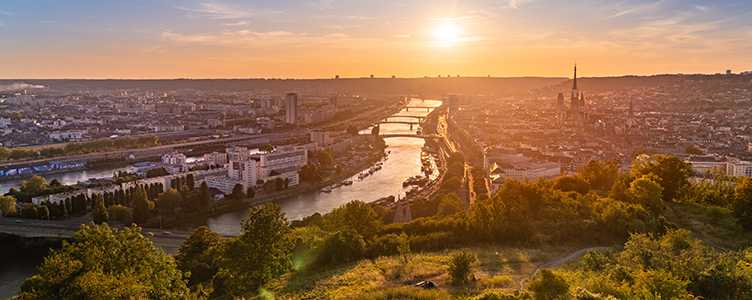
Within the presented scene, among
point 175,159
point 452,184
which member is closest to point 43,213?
Result: point 175,159

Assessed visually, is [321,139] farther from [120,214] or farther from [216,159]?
[120,214]

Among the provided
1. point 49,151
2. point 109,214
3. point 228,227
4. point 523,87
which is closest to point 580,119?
point 228,227

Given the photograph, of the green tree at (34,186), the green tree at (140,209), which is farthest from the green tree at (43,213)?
the green tree at (140,209)

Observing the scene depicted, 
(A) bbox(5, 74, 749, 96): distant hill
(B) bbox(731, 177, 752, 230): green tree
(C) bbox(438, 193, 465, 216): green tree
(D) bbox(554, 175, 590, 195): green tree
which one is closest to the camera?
(B) bbox(731, 177, 752, 230): green tree

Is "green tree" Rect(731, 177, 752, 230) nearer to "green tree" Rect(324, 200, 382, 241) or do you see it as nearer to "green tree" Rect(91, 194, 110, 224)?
"green tree" Rect(324, 200, 382, 241)

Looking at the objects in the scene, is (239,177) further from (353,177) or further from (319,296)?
(319,296)

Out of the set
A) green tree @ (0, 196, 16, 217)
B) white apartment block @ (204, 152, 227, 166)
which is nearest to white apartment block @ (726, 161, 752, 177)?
white apartment block @ (204, 152, 227, 166)
